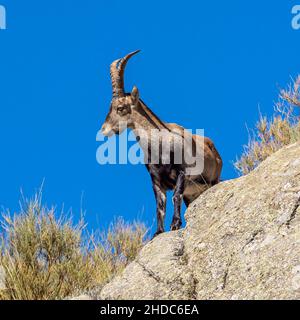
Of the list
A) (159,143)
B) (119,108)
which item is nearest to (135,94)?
(119,108)

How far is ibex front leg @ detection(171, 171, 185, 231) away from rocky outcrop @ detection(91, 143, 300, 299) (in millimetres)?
768

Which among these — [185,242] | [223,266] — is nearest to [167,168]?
[185,242]

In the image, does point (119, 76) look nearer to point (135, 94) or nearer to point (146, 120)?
point (135, 94)

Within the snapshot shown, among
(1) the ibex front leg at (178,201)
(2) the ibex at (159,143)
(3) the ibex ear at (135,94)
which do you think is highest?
(3) the ibex ear at (135,94)

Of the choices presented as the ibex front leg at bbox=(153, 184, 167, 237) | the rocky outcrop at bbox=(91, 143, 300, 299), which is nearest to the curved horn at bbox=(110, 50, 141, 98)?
the ibex front leg at bbox=(153, 184, 167, 237)

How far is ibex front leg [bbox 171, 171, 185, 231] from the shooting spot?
11555 mm

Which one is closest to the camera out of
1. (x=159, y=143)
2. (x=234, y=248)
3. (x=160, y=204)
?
(x=234, y=248)

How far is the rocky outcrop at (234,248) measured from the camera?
329 inches

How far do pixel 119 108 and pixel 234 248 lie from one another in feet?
14.9

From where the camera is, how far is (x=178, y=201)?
11828mm

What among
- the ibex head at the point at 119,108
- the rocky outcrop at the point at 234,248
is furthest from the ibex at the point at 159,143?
the rocky outcrop at the point at 234,248

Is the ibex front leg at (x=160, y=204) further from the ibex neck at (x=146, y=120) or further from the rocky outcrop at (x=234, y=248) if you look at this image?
the rocky outcrop at (x=234, y=248)
